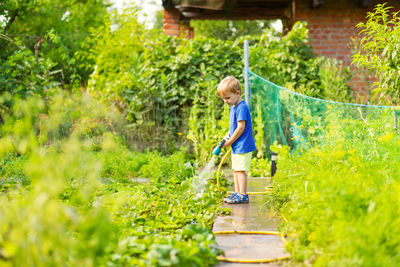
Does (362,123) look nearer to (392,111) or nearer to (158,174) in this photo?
(392,111)

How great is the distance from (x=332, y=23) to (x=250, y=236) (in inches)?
269

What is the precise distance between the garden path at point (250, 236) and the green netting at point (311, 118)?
110 cm

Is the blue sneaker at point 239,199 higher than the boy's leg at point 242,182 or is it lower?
lower

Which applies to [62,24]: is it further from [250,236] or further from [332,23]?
[250,236]

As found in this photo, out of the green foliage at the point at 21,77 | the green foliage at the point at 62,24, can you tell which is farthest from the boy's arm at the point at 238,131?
the green foliage at the point at 62,24

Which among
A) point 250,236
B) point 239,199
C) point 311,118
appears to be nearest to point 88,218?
point 250,236

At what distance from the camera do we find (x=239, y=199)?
13.8 feet

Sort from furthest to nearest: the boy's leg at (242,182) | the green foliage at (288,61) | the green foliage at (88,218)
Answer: the green foliage at (288,61) < the boy's leg at (242,182) < the green foliage at (88,218)

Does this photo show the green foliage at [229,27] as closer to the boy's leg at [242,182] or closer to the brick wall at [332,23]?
the brick wall at [332,23]

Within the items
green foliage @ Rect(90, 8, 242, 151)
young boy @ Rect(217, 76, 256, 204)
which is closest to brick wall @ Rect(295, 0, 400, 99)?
green foliage @ Rect(90, 8, 242, 151)

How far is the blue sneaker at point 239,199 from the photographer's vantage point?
164 inches

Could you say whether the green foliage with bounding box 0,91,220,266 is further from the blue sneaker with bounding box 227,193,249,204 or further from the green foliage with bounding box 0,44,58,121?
the green foliage with bounding box 0,44,58,121

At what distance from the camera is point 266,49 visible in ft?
25.5

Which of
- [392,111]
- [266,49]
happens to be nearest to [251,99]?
[266,49]
